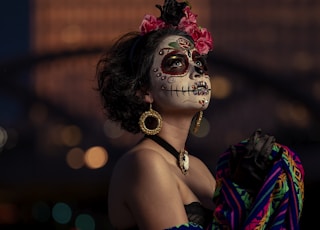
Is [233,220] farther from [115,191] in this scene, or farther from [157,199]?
[115,191]

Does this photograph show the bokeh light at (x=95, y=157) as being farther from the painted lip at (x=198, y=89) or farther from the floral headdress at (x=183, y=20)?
the painted lip at (x=198, y=89)

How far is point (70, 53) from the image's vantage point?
53688mm

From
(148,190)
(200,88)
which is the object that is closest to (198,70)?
(200,88)

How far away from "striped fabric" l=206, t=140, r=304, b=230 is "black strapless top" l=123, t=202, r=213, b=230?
7.6 inches

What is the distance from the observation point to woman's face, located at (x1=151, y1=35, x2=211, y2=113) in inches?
147

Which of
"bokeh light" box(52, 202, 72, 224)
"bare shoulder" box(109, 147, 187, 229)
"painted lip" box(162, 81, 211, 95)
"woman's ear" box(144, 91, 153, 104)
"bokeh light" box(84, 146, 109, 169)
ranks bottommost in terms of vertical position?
"bokeh light" box(84, 146, 109, 169)

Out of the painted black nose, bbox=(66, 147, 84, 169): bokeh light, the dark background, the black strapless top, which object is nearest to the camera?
the black strapless top

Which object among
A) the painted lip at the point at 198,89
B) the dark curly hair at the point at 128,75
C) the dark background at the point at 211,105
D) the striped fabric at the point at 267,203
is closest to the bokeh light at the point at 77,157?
the dark background at the point at 211,105

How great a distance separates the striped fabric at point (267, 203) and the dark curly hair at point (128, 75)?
63 centimetres

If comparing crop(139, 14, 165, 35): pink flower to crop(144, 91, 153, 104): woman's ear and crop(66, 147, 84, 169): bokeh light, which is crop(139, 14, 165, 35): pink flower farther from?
crop(66, 147, 84, 169): bokeh light

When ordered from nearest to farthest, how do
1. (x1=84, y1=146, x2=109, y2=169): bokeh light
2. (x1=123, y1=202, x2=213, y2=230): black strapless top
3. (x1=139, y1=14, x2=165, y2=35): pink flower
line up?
(x1=123, y1=202, x2=213, y2=230): black strapless top, (x1=139, y1=14, x2=165, y2=35): pink flower, (x1=84, y1=146, x2=109, y2=169): bokeh light

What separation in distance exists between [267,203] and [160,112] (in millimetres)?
772

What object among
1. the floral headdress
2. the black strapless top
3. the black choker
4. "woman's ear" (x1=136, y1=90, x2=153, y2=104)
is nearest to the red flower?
the floral headdress

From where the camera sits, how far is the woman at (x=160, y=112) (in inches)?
140
